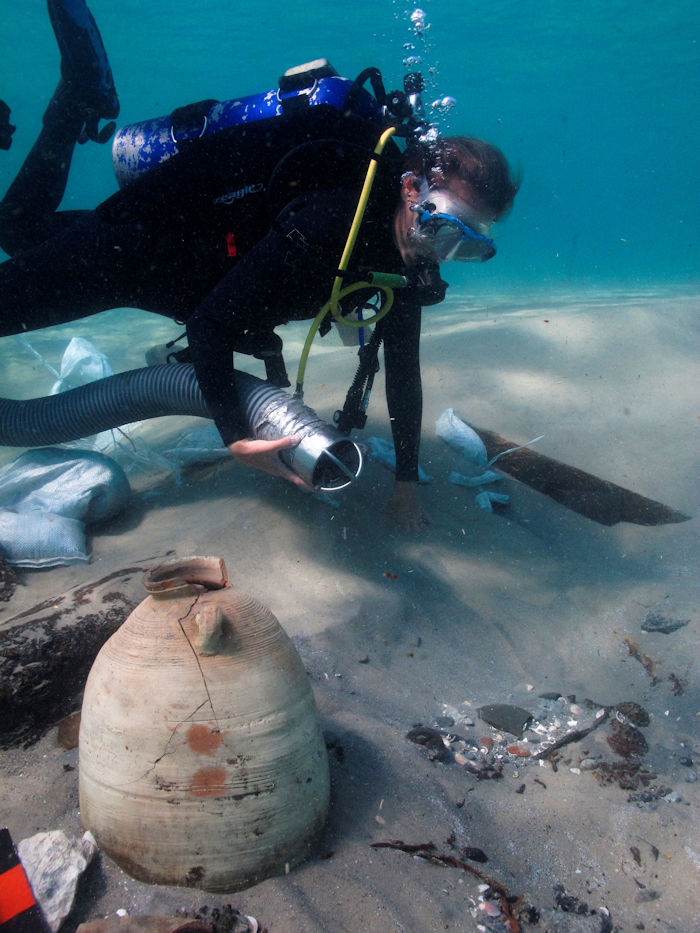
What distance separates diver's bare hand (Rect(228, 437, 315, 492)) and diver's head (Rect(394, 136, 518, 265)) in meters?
1.32

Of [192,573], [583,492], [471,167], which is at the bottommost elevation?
[583,492]

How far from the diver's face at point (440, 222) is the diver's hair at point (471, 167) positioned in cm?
5

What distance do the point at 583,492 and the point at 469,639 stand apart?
79.3 inches

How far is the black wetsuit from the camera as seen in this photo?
2.70m

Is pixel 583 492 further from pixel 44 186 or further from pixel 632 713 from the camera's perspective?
pixel 44 186

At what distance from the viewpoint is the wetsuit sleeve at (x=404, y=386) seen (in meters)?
3.55

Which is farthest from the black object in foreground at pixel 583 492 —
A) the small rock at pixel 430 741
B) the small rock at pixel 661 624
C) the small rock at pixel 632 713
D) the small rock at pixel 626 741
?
the small rock at pixel 430 741

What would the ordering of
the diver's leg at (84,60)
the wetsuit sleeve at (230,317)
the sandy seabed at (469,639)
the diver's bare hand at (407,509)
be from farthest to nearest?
the diver's leg at (84,60) < the diver's bare hand at (407,509) < the wetsuit sleeve at (230,317) < the sandy seabed at (469,639)

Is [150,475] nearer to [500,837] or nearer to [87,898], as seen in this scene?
[87,898]

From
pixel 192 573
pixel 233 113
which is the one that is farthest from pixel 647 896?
pixel 233 113

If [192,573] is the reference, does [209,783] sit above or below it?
below

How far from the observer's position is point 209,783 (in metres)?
1.43

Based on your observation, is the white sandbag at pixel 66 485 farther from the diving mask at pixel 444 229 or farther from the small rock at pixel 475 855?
the small rock at pixel 475 855

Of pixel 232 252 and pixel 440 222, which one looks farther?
pixel 232 252
